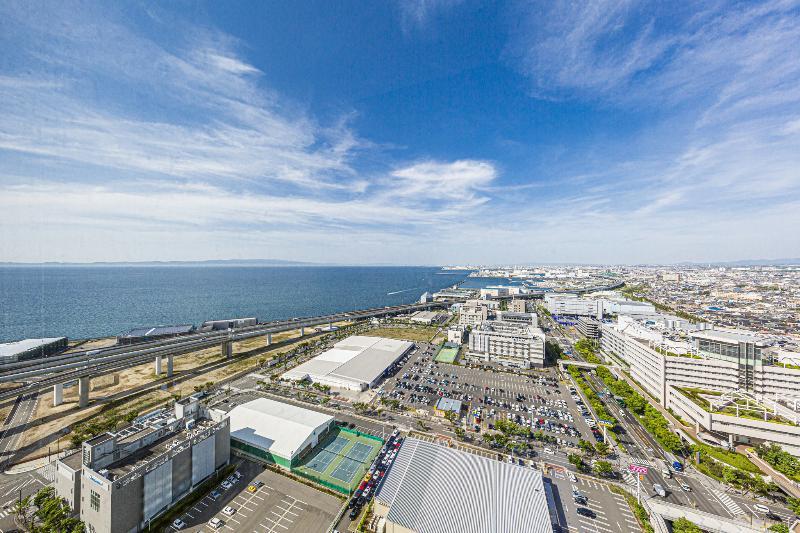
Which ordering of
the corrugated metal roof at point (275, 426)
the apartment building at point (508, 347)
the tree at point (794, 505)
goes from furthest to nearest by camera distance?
the apartment building at point (508, 347), the corrugated metal roof at point (275, 426), the tree at point (794, 505)

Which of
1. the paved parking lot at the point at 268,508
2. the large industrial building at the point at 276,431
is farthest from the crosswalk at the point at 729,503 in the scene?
the large industrial building at the point at 276,431

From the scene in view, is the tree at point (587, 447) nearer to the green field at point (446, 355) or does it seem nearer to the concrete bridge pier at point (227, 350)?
the green field at point (446, 355)

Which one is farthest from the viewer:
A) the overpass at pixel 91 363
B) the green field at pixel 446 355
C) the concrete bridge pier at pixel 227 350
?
the green field at pixel 446 355

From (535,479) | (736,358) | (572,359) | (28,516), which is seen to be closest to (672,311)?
(572,359)

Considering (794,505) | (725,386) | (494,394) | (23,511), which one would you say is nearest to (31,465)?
(23,511)

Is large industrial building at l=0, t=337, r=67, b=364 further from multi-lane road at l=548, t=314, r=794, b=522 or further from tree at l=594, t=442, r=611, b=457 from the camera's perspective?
multi-lane road at l=548, t=314, r=794, b=522

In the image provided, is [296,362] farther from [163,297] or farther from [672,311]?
→ [672,311]
